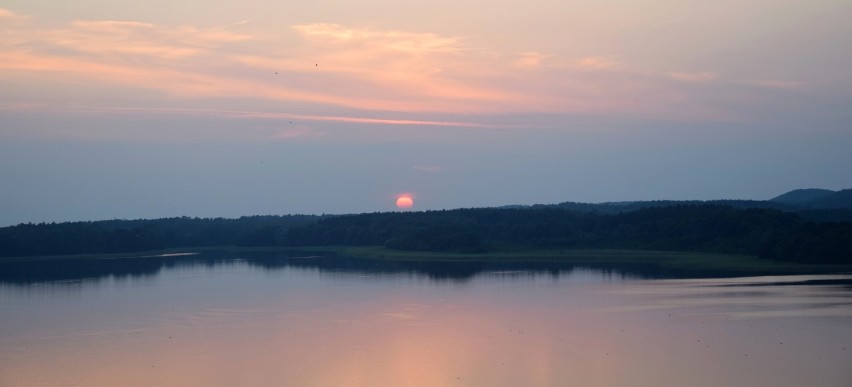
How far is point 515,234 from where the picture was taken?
6291 cm

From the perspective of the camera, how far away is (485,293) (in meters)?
30.2

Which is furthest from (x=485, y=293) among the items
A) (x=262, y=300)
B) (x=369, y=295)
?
(x=262, y=300)

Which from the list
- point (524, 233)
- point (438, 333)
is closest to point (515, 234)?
point (524, 233)

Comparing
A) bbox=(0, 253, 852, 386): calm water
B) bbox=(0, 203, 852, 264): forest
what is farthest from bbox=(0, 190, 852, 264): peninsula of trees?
bbox=(0, 253, 852, 386): calm water

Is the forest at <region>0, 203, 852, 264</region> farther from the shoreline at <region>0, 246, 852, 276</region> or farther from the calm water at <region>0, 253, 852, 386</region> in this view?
the calm water at <region>0, 253, 852, 386</region>

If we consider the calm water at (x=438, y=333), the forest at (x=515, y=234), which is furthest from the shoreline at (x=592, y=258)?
the calm water at (x=438, y=333)

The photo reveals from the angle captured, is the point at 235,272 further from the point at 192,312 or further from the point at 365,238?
the point at 365,238

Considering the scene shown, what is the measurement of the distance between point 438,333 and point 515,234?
140ft

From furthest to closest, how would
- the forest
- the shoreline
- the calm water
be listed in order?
1. the forest
2. the shoreline
3. the calm water

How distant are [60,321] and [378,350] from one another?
1052 centimetres

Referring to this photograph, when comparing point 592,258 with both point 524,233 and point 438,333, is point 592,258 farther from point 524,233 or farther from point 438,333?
point 438,333

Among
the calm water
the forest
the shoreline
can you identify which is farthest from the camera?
the forest

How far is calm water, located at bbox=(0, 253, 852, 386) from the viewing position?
1592 cm

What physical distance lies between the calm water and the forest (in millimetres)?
8234
